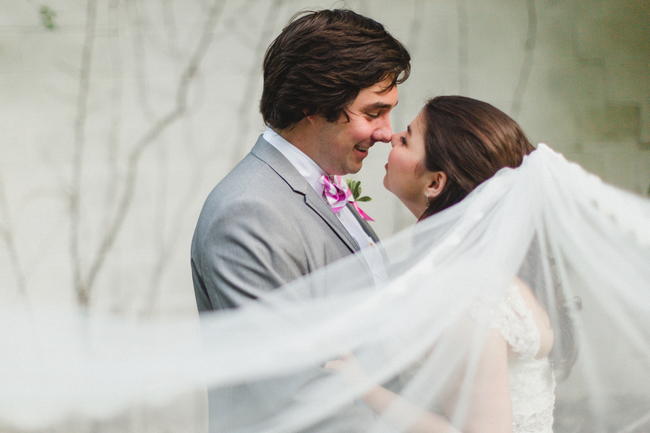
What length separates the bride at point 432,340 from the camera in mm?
1426

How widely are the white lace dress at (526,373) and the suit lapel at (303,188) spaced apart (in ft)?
1.53

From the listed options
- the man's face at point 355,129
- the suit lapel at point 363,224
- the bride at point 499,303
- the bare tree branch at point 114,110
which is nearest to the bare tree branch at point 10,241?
the bare tree branch at point 114,110

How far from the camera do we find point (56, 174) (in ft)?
11.1

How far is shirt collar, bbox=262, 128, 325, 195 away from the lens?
212cm

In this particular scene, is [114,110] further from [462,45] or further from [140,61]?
[462,45]

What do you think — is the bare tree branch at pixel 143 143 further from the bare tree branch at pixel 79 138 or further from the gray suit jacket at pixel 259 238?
the gray suit jacket at pixel 259 238

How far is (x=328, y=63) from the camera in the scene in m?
2.04

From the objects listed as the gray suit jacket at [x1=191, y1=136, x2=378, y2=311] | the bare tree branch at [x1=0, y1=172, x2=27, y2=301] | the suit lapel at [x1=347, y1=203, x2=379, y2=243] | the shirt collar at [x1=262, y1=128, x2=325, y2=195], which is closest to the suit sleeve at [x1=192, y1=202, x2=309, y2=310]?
the gray suit jacket at [x1=191, y1=136, x2=378, y2=311]

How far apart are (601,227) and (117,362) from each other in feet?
3.33

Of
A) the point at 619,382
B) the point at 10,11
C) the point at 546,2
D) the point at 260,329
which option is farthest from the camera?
the point at 546,2

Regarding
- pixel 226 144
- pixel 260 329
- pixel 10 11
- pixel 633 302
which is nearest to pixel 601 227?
pixel 633 302

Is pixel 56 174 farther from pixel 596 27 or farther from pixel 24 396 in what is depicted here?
pixel 596 27

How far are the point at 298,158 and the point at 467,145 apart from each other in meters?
0.44

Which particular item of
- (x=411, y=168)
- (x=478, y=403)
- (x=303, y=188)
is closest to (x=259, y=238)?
(x=303, y=188)
